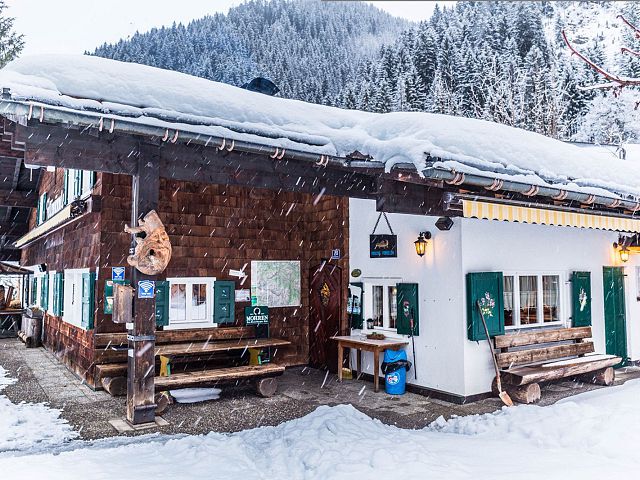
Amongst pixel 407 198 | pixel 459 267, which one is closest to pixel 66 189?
pixel 407 198

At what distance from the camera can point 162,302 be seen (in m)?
9.59

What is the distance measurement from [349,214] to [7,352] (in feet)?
33.1

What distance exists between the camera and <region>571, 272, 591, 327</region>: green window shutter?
961 cm

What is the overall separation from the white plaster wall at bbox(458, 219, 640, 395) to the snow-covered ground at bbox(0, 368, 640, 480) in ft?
6.03

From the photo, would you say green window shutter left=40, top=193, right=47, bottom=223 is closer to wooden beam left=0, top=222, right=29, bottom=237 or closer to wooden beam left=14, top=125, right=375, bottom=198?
wooden beam left=0, top=222, right=29, bottom=237

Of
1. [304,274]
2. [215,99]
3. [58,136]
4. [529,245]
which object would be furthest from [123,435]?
[529,245]

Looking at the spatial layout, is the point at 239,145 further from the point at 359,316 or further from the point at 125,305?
the point at 359,316

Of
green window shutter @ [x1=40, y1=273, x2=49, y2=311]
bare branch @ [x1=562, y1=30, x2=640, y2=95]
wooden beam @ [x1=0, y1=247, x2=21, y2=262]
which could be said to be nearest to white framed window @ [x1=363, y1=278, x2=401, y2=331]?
bare branch @ [x1=562, y1=30, x2=640, y2=95]

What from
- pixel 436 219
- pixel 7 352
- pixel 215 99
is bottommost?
pixel 7 352

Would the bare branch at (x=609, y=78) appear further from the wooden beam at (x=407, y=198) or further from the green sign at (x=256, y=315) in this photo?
the green sign at (x=256, y=315)

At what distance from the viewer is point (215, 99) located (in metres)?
5.79

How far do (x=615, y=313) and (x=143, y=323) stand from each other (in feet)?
30.3

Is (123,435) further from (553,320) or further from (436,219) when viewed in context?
(553,320)

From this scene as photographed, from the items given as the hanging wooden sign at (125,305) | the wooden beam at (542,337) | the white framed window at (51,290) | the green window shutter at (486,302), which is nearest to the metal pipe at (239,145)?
the green window shutter at (486,302)
